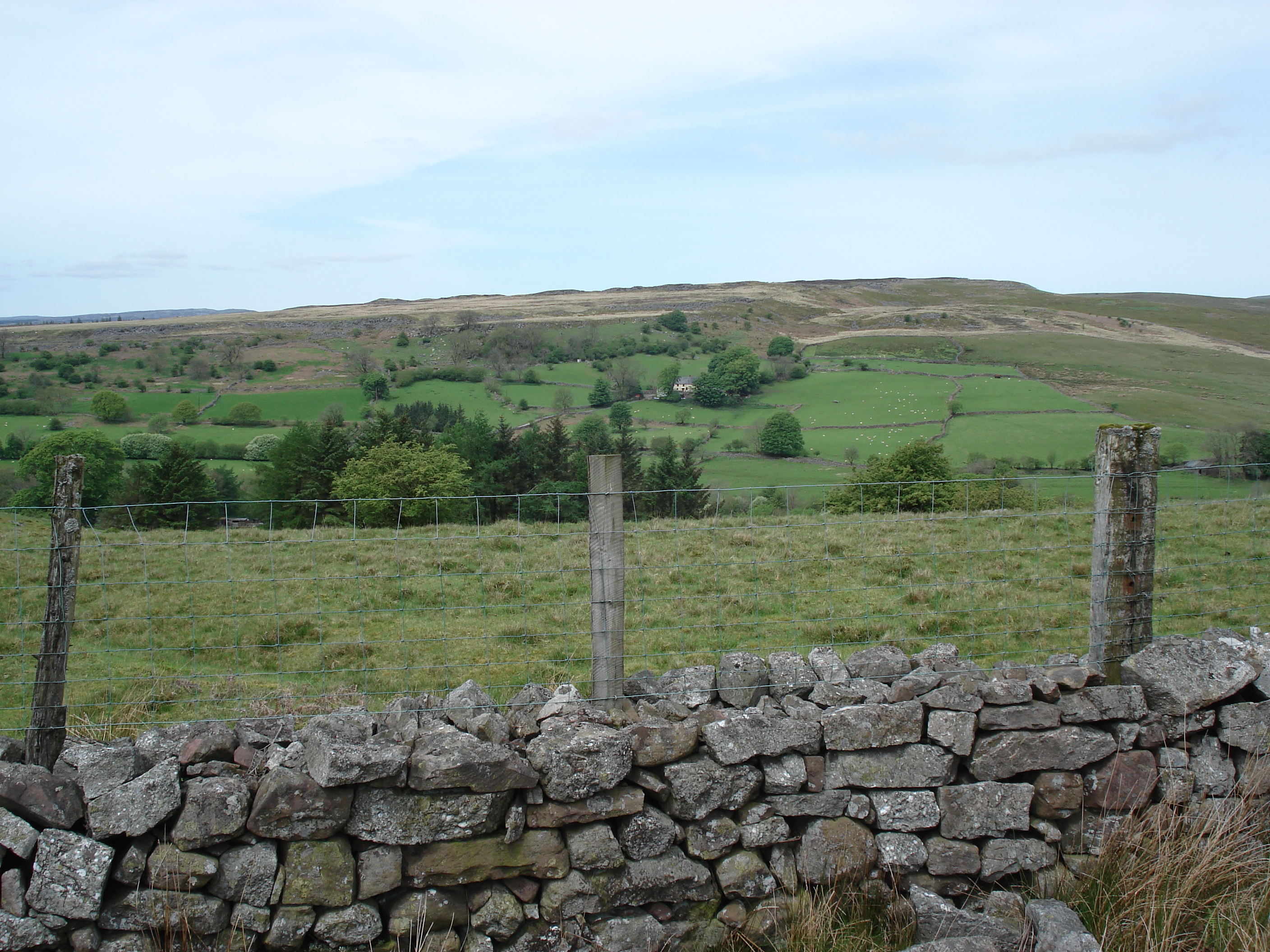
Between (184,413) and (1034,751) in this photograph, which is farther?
(184,413)

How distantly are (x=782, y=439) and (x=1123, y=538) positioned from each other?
53774 millimetres

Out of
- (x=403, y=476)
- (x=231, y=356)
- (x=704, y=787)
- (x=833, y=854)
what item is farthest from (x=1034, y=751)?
(x=231, y=356)

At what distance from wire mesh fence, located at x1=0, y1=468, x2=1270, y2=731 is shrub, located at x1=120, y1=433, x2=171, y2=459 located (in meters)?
38.9

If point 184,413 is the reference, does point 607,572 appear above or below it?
above

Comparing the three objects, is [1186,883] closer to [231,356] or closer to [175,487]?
[175,487]

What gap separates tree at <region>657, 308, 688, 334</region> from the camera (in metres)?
116

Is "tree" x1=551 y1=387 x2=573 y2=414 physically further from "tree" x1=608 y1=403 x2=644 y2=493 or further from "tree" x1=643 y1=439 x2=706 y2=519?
"tree" x1=643 y1=439 x2=706 y2=519

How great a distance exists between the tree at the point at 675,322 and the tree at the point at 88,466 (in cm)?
8170

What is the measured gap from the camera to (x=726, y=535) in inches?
568

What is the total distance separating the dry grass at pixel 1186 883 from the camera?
13.2ft

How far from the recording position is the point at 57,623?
4281mm

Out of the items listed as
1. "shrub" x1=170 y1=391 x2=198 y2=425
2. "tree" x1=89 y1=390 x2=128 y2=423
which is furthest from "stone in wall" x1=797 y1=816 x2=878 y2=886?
"tree" x1=89 y1=390 x2=128 y2=423

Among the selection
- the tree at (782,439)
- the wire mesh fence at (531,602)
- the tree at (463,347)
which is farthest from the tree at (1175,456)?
the tree at (463,347)

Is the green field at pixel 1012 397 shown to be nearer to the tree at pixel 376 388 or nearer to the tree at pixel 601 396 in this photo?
the tree at pixel 601 396
